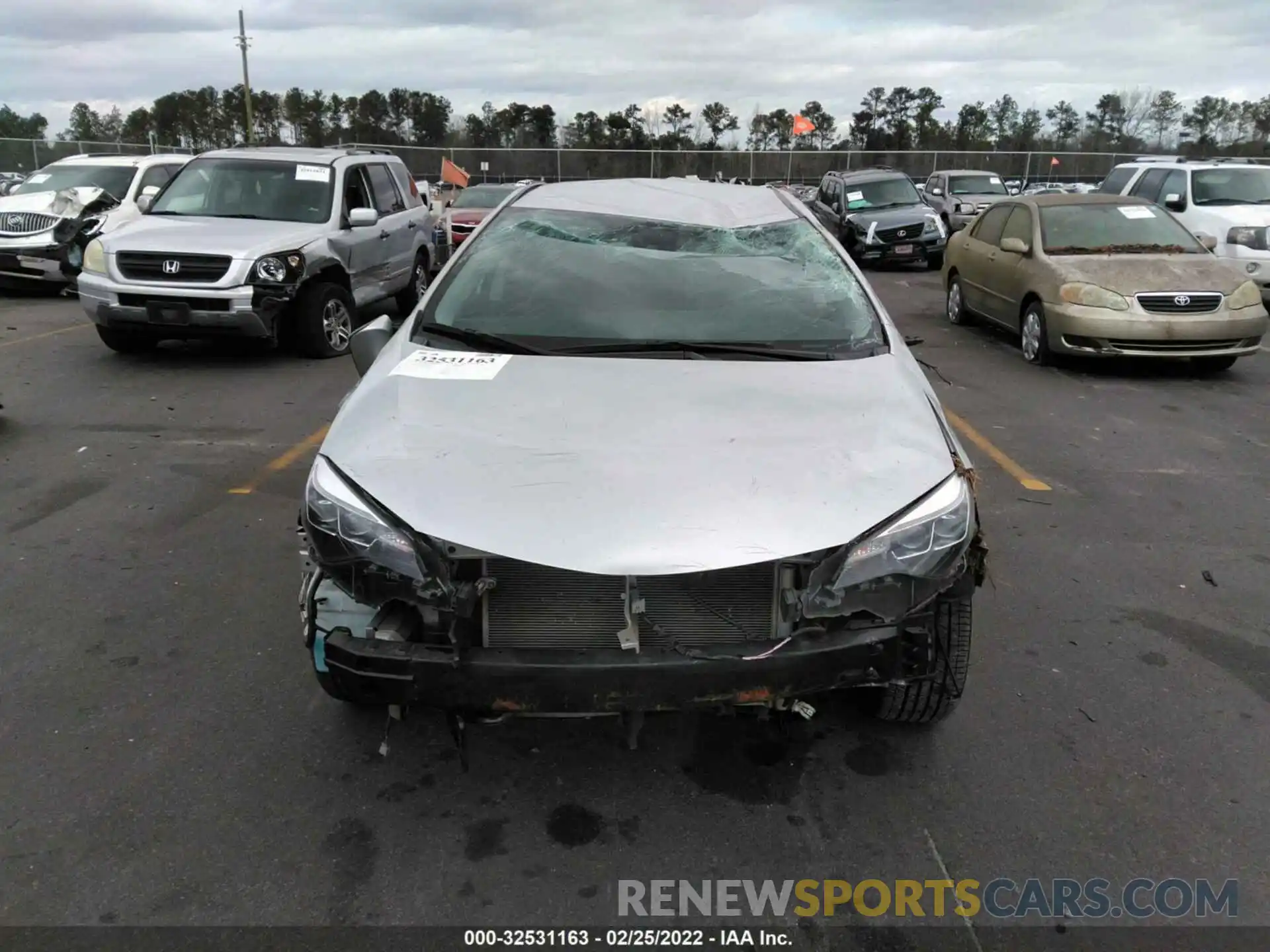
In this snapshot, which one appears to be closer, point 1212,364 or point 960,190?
point 1212,364

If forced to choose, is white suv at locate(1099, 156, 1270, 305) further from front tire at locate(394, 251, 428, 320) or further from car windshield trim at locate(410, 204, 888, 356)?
car windshield trim at locate(410, 204, 888, 356)

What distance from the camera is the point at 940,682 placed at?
3057 mm

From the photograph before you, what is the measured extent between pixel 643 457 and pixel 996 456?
462 centimetres

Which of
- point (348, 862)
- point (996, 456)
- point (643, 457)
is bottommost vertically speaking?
point (348, 862)

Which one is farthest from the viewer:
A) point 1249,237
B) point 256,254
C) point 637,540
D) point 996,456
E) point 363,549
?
point 1249,237

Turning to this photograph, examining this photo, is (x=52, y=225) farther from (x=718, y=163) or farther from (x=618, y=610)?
(x=718, y=163)

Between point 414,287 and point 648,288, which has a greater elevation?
point 648,288

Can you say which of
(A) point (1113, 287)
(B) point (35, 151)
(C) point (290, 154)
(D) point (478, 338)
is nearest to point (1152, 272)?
(A) point (1113, 287)

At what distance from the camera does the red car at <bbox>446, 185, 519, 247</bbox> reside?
48.9 ft

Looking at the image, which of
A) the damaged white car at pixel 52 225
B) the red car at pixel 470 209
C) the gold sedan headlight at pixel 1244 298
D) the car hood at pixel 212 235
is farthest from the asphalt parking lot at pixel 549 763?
the red car at pixel 470 209

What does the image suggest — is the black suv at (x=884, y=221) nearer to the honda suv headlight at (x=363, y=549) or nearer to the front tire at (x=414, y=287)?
the front tire at (x=414, y=287)

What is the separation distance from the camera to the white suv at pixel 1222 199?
1234cm

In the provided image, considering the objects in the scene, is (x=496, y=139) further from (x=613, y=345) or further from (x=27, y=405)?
(x=613, y=345)

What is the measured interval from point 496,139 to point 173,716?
2155 inches
